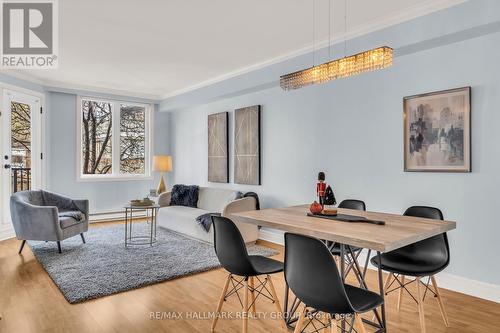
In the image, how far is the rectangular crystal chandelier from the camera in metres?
2.45

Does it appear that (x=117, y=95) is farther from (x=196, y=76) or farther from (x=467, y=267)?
(x=467, y=267)

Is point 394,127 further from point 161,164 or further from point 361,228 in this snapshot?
point 161,164

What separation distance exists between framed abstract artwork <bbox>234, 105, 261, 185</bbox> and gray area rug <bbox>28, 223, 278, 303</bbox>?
124 cm

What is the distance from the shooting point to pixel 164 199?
20.1ft

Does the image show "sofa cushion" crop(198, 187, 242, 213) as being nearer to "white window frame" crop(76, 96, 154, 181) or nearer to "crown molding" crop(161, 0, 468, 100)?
"crown molding" crop(161, 0, 468, 100)

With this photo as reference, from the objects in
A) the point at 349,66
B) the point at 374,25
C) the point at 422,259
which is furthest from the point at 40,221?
the point at 374,25

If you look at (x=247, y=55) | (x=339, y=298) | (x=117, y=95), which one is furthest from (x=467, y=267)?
(x=117, y=95)

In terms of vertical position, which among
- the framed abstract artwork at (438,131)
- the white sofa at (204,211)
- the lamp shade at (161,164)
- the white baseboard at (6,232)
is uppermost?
the framed abstract artwork at (438,131)

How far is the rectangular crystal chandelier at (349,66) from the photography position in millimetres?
2445

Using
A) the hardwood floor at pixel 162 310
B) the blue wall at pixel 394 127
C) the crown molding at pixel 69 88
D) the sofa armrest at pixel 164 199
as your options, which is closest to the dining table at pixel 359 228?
the hardwood floor at pixel 162 310

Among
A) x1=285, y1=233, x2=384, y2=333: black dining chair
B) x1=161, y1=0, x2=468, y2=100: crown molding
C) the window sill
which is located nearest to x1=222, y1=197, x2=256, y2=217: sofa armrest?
x1=161, y1=0, x2=468, y2=100: crown molding

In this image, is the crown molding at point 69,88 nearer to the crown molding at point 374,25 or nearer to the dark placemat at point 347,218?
the crown molding at point 374,25

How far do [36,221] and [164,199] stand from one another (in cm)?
220

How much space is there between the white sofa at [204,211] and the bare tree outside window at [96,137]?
1.84m
